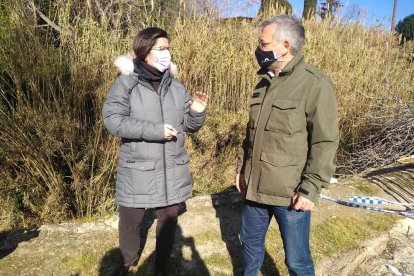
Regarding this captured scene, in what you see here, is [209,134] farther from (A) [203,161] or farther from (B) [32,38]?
(B) [32,38]

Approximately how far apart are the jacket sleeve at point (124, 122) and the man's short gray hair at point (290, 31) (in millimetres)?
844

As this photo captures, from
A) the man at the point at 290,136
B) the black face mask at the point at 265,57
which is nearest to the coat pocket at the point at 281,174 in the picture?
the man at the point at 290,136

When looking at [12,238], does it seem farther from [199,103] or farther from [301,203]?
[301,203]

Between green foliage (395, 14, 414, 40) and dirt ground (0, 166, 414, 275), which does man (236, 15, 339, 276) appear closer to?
dirt ground (0, 166, 414, 275)

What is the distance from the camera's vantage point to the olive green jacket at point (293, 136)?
6.08ft

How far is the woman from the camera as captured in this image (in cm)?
222

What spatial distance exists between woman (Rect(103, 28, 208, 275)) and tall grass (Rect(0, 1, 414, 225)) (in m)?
1.36

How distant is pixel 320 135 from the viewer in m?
1.85

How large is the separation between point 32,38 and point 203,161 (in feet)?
8.73

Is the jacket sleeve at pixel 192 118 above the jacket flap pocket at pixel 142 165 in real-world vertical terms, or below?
above

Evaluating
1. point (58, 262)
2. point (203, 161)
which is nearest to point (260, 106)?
point (58, 262)

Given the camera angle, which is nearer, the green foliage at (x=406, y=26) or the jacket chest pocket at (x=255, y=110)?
the jacket chest pocket at (x=255, y=110)

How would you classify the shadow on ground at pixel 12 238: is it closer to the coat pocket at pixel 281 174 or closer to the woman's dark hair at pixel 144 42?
the woman's dark hair at pixel 144 42

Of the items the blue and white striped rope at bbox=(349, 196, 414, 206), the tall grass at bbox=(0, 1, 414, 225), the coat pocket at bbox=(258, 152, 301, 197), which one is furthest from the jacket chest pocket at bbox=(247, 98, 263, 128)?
the tall grass at bbox=(0, 1, 414, 225)
